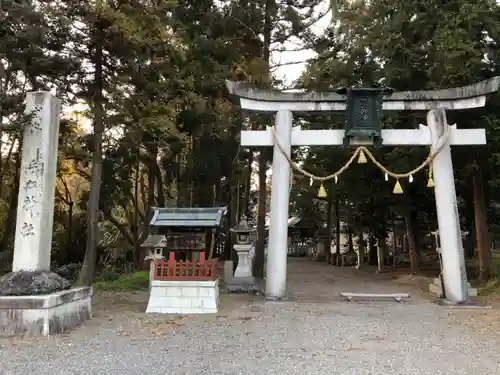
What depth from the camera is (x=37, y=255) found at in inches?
294

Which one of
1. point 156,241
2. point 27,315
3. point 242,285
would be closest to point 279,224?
point 242,285

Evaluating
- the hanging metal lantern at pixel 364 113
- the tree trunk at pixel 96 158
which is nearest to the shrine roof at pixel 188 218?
the tree trunk at pixel 96 158

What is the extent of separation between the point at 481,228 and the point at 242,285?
686 cm

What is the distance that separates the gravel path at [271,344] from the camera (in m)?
5.30

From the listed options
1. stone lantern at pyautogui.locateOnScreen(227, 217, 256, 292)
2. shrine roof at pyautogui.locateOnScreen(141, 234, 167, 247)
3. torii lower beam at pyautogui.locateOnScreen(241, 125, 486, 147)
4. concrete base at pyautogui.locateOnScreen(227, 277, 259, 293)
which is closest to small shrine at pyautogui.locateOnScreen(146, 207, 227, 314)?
torii lower beam at pyautogui.locateOnScreen(241, 125, 486, 147)

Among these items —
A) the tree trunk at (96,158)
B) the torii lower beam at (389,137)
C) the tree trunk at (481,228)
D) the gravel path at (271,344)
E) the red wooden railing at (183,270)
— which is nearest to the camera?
the gravel path at (271,344)

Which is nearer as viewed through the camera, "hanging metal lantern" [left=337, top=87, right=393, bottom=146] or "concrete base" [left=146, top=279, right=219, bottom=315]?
"concrete base" [left=146, top=279, right=219, bottom=315]

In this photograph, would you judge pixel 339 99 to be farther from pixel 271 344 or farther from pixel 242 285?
pixel 271 344

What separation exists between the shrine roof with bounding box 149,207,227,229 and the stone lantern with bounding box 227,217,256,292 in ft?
11.0

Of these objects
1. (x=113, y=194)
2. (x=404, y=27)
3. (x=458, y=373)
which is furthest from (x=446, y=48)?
(x=113, y=194)

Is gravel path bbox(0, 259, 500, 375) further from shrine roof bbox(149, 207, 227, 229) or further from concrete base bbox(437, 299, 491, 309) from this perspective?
shrine roof bbox(149, 207, 227, 229)

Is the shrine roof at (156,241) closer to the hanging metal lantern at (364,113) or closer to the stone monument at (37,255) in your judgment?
the stone monument at (37,255)

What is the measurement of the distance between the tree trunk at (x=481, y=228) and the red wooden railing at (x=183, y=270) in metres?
7.92

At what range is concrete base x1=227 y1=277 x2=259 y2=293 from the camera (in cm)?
1269
